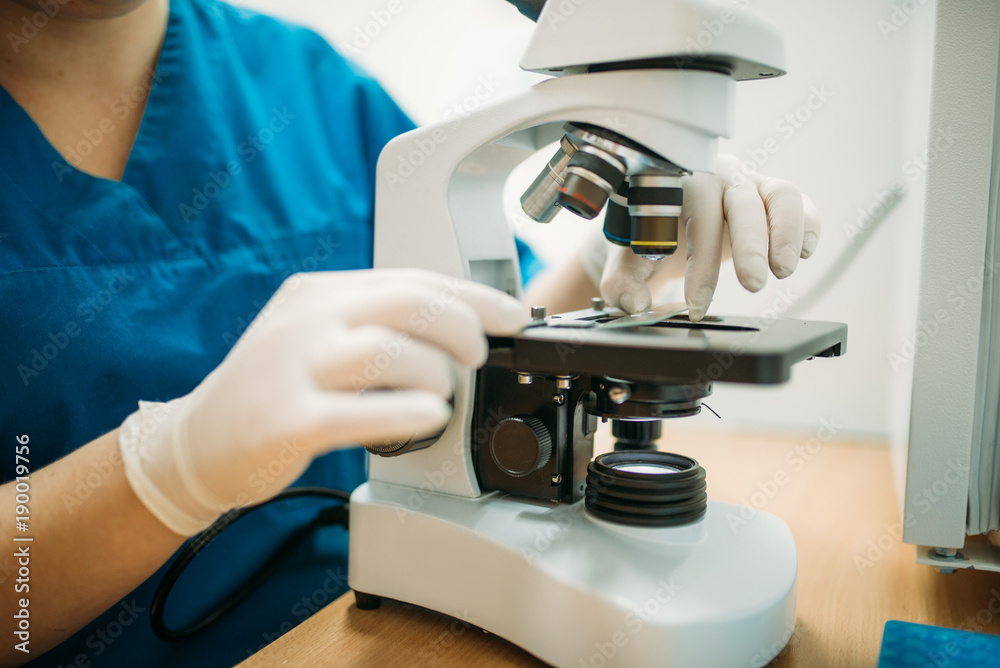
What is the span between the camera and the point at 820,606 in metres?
0.67

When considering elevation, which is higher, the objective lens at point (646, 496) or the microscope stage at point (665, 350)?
the microscope stage at point (665, 350)

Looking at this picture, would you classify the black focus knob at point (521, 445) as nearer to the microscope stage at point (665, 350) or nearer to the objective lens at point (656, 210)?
the microscope stage at point (665, 350)

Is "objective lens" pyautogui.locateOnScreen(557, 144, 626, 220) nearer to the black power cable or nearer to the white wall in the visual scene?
the black power cable

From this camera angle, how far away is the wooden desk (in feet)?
1.94

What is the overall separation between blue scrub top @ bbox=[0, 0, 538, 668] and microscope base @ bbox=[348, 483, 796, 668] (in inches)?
8.8

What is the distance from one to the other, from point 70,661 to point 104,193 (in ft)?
1.67

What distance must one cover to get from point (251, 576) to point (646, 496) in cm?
50

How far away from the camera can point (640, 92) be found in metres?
0.54

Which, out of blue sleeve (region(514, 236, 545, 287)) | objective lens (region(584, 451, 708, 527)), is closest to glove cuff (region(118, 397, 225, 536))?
objective lens (region(584, 451, 708, 527))

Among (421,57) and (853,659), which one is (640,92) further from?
(421,57)

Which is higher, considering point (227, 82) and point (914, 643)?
point (227, 82)

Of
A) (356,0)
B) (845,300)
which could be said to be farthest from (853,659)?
(356,0)

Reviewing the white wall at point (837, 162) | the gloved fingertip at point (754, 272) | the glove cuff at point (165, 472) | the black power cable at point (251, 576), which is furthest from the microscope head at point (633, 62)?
the white wall at point (837, 162)

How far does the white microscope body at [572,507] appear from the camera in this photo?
1.70 feet
